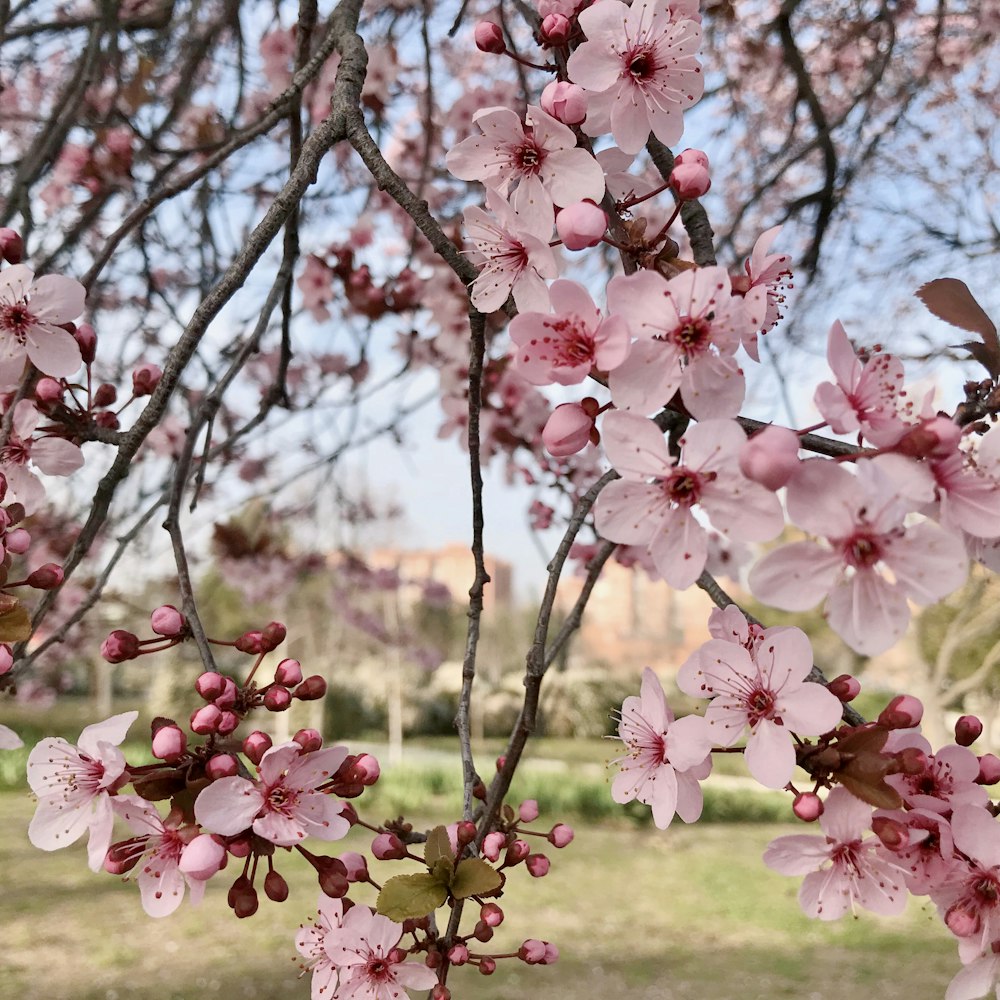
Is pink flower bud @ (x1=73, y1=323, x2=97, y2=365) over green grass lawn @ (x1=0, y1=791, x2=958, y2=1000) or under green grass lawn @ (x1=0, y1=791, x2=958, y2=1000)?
over

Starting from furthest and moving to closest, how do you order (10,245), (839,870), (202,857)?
(10,245), (839,870), (202,857)

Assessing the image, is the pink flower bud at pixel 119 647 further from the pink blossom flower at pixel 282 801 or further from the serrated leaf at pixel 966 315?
the serrated leaf at pixel 966 315

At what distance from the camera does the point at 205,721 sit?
2.06ft

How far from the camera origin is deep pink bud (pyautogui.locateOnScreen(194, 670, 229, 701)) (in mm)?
647

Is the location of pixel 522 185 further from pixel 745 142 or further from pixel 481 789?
pixel 745 142

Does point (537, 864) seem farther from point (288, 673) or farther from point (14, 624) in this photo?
point (14, 624)

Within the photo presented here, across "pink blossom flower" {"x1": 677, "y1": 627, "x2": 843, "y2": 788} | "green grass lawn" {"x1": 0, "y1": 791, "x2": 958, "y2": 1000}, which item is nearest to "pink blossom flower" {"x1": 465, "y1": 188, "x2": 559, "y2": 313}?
"pink blossom flower" {"x1": 677, "y1": 627, "x2": 843, "y2": 788}

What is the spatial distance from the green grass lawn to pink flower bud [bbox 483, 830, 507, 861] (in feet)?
8.52

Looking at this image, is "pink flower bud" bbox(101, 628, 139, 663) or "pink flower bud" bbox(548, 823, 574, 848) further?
"pink flower bud" bbox(548, 823, 574, 848)

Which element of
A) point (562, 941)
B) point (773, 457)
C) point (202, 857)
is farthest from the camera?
point (562, 941)

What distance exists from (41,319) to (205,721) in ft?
1.57

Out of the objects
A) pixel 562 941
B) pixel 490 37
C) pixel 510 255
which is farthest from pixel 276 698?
pixel 562 941

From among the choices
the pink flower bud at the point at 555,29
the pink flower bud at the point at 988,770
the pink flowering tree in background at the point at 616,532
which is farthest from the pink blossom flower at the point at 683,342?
the pink flower bud at the point at 988,770

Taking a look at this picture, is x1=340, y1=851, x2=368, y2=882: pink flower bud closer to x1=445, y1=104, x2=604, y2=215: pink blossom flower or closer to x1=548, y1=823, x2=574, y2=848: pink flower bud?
x1=548, y1=823, x2=574, y2=848: pink flower bud
